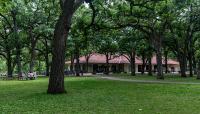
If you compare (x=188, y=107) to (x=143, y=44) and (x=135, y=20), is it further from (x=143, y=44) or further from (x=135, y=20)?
(x=143, y=44)

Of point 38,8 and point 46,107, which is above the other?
point 38,8

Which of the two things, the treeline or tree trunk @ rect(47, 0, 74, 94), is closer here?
tree trunk @ rect(47, 0, 74, 94)

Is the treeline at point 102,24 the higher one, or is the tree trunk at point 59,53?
the treeline at point 102,24

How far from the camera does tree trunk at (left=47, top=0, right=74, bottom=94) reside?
1831 cm

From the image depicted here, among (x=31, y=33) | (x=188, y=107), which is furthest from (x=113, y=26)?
(x=188, y=107)

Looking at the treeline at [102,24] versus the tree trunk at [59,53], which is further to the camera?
the treeline at [102,24]

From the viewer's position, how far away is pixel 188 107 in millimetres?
12211

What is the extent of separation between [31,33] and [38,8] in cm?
395

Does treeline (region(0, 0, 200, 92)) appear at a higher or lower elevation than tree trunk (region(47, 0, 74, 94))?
higher

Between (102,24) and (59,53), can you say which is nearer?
(59,53)

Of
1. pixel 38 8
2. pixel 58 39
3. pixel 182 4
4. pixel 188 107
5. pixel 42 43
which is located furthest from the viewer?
pixel 42 43

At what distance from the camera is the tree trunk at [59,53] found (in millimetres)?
18312

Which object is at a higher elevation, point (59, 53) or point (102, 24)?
point (102, 24)

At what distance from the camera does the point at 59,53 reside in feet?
60.5
